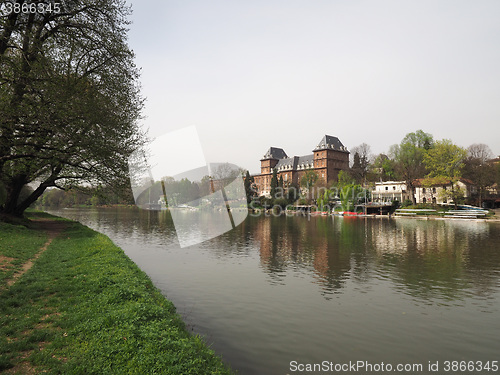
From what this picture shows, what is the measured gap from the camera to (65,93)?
14.7 meters

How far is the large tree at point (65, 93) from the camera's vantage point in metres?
13.8

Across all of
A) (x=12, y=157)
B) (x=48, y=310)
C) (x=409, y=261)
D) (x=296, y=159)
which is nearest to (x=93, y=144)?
(x=12, y=157)

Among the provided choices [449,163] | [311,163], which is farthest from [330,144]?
[449,163]

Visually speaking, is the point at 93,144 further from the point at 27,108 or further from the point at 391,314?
the point at 391,314

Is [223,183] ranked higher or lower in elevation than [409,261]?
higher

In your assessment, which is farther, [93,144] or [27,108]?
[93,144]

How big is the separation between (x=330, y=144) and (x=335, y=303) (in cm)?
12826

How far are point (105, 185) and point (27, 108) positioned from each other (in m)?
12.8

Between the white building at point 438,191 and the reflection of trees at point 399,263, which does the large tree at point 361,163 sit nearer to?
the white building at point 438,191

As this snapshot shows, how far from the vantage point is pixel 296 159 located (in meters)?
154

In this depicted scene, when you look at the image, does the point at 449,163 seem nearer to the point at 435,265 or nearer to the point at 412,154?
the point at 412,154

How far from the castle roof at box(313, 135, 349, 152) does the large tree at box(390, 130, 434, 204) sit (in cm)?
2983

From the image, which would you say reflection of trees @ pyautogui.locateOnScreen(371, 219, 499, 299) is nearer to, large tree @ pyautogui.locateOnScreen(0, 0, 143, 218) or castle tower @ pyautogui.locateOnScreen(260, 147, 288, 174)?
large tree @ pyautogui.locateOnScreen(0, 0, 143, 218)

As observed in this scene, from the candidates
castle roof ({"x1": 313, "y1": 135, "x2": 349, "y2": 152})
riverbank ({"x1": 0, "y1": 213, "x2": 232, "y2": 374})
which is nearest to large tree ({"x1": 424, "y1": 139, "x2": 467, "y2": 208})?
castle roof ({"x1": 313, "y1": 135, "x2": 349, "y2": 152})
